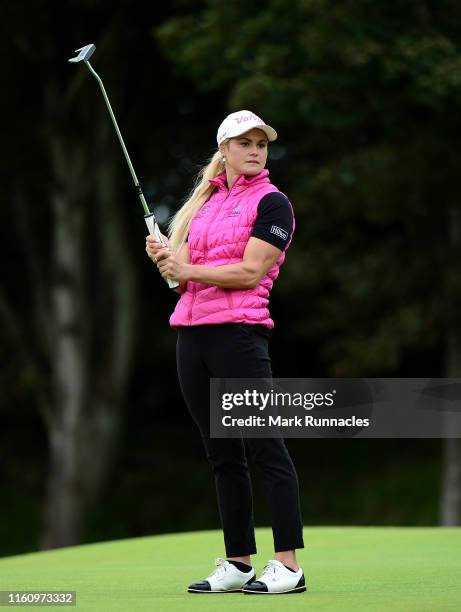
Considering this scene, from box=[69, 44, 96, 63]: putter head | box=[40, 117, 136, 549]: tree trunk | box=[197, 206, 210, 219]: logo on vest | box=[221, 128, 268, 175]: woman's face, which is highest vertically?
box=[69, 44, 96, 63]: putter head

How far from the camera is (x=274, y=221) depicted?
488 centimetres

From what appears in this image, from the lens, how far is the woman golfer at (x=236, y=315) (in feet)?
15.9

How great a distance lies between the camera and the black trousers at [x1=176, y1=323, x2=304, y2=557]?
15.9 feet

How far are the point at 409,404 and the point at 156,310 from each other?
1332 centimetres

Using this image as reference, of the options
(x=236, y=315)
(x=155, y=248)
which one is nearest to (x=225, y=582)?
(x=236, y=315)

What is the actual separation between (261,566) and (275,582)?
1479mm

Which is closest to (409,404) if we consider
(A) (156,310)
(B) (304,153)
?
(B) (304,153)

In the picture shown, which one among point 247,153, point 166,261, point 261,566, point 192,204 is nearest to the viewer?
point 166,261

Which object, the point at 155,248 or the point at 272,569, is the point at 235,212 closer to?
the point at 155,248

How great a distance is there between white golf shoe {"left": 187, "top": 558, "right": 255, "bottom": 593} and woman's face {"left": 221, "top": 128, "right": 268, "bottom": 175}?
1.49 metres

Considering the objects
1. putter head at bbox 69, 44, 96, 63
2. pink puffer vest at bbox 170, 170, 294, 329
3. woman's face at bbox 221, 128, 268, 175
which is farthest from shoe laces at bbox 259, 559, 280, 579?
putter head at bbox 69, 44, 96, 63

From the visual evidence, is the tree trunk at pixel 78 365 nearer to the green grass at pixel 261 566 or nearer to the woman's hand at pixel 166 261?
the green grass at pixel 261 566

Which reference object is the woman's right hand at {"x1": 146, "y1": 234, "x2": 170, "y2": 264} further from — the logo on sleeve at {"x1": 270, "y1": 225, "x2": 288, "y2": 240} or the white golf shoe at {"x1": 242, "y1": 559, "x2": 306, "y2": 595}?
the white golf shoe at {"x1": 242, "y1": 559, "x2": 306, "y2": 595}

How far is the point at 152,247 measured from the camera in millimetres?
5004
